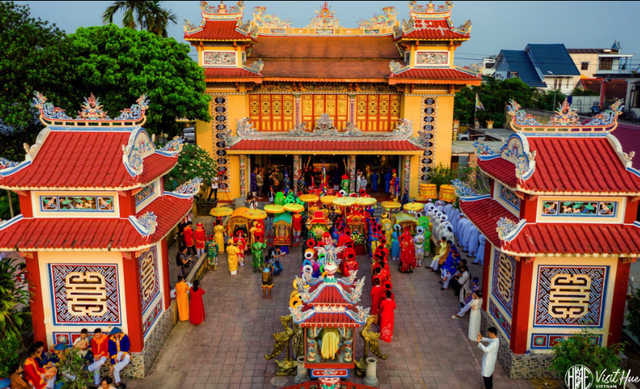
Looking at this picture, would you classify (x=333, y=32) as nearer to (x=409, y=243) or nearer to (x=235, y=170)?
(x=235, y=170)

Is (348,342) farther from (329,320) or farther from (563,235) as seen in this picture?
(563,235)

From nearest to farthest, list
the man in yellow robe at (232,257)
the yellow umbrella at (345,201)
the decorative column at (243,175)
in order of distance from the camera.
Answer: the man in yellow robe at (232,257)
the yellow umbrella at (345,201)
the decorative column at (243,175)

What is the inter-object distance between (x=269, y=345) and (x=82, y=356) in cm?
431

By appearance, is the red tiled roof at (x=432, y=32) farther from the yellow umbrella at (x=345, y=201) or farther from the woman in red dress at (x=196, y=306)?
the woman in red dress at (x=196, y=306)

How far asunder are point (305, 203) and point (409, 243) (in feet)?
22.3

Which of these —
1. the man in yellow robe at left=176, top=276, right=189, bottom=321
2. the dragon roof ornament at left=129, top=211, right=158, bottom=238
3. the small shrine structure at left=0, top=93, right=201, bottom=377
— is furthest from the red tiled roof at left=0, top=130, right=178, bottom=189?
the man in yellow robe at left=176, top=276, right=189, bottom=321

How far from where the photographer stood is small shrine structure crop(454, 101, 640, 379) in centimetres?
1005

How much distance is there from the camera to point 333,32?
28547 millimetres

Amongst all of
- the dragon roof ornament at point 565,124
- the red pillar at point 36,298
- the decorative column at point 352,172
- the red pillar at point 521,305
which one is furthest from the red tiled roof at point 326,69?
the red pillar at point 36,298

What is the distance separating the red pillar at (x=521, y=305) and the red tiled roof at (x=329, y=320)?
12.1ft

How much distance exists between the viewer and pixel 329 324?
9617mm

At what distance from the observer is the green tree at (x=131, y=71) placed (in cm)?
1836

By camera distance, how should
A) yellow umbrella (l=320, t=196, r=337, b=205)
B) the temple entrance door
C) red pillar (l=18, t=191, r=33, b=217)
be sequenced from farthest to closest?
the temple entrance door → yellow umbrella (l=320, t=196, r=337, b=205) → red pillar (l=18, t=191, r=33, b=217)

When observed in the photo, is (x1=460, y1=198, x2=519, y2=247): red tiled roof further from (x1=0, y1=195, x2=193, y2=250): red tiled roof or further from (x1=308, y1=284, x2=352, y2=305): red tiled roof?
(x1=0, y1=195, x2=193, y2=250): red tiled roof
